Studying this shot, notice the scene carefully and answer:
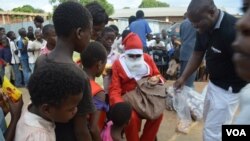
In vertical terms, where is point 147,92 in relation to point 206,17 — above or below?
below

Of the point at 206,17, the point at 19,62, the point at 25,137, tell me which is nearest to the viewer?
the point at 25,137

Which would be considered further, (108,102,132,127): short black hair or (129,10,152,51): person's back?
(129,10,152,51): person's back

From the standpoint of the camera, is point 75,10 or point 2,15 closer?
point 75,10

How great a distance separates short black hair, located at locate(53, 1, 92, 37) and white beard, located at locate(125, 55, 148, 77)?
186cm

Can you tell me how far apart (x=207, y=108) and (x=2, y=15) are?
67.1 ft

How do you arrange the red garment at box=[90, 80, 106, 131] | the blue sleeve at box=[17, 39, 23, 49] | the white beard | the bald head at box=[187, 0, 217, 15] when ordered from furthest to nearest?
the blue sleeve at box=[17, 39, 23, 49] → the white beard → the bald head at box=[187, 0, 217, 15] → the red garment at box=[90, 80, 106, 131]

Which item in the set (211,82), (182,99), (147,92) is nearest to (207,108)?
(211,82)

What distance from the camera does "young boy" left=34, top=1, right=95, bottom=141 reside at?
7.68 ft

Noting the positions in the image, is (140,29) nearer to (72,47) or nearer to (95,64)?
(95,64)

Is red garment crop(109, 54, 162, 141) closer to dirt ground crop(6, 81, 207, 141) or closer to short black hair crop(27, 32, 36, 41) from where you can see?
dirt ground crop(6, 81, 207, 141)

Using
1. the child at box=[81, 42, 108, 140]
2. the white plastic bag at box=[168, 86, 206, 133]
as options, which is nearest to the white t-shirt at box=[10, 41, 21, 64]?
the white plastic bag at box=[168, 86, 206, 133]

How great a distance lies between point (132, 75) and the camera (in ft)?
14.0

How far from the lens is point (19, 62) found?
11.2 m

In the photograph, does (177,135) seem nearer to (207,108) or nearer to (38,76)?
(207,108)
